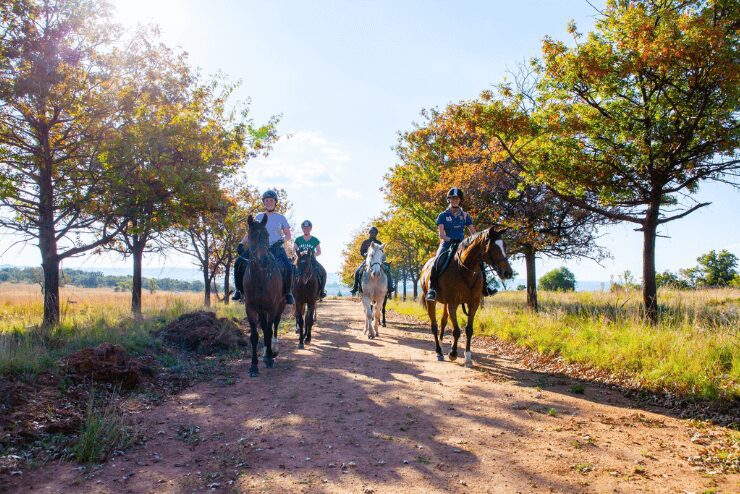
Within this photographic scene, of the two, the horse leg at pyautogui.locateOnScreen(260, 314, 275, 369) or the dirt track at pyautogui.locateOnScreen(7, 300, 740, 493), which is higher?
the horse leg at pyautogui.locateOnScreen(260, 314, 275, 369)

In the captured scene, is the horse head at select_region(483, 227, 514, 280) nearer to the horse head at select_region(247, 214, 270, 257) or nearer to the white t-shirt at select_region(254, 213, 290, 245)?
the horse head at select_region(247, 214, 270, 257)

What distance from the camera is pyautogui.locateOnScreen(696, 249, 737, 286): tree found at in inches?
1603

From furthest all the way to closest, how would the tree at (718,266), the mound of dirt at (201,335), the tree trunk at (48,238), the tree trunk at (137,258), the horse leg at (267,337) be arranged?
the tree at (718,266) → the tree trunk at (137,258) → the tree trunk at (48,238) → the mound of dirt at (201,335) → the horse leg at (267,337)

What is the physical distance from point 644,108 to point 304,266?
9.97m

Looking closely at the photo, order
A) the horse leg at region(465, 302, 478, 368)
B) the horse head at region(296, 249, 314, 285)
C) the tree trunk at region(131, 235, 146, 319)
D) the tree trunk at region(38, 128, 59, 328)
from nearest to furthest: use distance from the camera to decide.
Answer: the horse leg at region(465, 302, 478, 368), the tree trunk at region(38, 128, 59, 328), the horse head at region(296, 249, 314, 285), the tree trunk at region(131, 235, 146, 319)

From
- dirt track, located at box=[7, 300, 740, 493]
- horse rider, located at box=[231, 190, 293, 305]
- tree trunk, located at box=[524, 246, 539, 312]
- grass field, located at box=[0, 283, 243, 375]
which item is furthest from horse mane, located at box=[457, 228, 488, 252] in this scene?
tree trunk, located at box=[524, 246, 539, 312]

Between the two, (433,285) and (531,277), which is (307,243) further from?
(531,277)

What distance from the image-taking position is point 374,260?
14766 millimetres

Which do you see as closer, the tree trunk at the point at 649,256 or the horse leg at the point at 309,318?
the tree trunk at the point at 649,256

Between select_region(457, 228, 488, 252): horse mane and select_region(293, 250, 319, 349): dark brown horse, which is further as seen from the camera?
select_region(293, 250, 319, 349): dark brown horse

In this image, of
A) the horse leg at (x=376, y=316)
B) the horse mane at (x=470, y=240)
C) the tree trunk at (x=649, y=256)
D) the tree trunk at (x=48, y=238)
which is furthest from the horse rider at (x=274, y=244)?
the tree trunk at (x=649, y=256)

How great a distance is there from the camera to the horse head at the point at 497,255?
334 inches

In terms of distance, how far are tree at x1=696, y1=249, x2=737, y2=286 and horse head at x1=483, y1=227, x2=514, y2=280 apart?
138ft

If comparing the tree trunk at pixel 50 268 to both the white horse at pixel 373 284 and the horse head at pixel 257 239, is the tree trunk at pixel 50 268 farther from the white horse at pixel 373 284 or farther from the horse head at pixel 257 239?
the white horse at pixel 373 284
